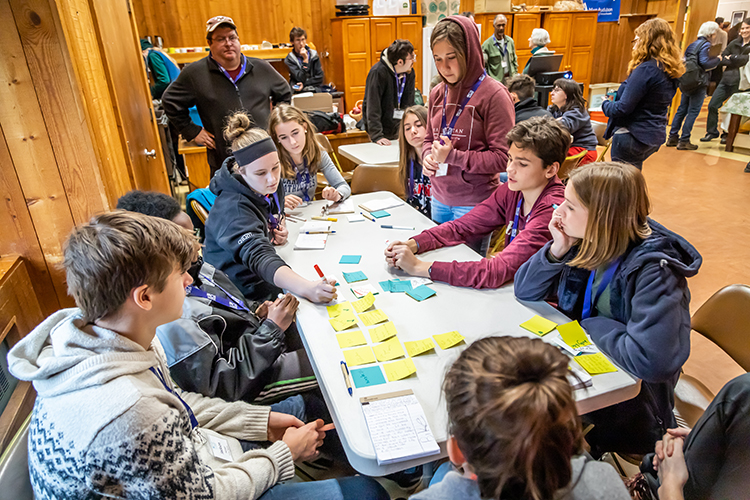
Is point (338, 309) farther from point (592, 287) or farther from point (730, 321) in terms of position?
point (730, 321)

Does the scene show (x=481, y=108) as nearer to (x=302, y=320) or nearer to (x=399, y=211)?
(x=399, y=211)

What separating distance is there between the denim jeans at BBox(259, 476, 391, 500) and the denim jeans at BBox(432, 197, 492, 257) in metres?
1.32

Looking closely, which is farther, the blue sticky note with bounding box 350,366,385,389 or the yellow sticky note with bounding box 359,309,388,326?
the yellow sticky note with bounding box 359,309,388,326

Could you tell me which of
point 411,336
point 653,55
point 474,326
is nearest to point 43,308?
point 411,336

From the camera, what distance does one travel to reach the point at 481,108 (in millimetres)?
2219

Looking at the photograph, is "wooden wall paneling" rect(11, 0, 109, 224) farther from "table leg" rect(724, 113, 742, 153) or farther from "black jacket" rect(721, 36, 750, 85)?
"black jacket" rect(721, 36, 750, 85)

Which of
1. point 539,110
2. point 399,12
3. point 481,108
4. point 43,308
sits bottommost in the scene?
point 43,308

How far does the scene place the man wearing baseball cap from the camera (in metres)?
3.22

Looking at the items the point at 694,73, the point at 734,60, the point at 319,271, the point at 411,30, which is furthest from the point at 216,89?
the point at 734,60

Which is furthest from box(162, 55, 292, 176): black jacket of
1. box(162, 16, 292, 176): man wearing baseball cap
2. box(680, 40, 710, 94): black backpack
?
box(680, 40, 710, 94): black backpack

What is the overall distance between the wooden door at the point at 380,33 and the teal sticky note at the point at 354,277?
248 inches

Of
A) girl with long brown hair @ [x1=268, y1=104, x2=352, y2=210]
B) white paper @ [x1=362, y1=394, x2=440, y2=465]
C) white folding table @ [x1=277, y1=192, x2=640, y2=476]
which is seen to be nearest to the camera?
white paper @ [x1=362, y1=394, x2=440, y2=465]

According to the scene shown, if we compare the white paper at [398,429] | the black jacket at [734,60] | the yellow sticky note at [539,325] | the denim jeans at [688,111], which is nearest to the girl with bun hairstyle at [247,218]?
the white paper at [398,429]

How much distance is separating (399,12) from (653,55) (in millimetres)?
4979
